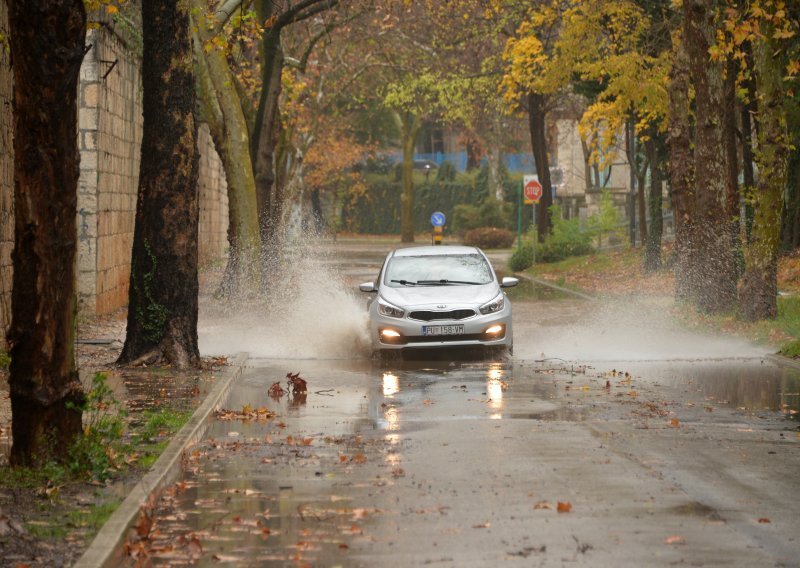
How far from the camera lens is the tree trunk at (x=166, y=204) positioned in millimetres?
15906

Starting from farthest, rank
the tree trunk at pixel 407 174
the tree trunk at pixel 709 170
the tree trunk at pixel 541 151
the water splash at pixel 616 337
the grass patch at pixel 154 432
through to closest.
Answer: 1. the tree trunk at pixel 407 174
2. the tree trunk at pixel 541 151
3. the tree trunk at pixel 709 170
4. the water splash at pixel 616 337
5. the grass patch at pixel 154 432

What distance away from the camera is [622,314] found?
26.5m

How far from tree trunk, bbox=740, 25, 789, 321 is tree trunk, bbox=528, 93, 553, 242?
24.0 meters

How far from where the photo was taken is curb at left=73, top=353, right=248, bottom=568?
22.9 ft

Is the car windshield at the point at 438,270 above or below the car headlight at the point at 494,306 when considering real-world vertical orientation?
above

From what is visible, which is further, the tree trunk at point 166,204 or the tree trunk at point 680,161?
the tree trunk at point 680,161

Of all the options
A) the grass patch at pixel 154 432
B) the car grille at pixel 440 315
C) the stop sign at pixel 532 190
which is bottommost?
the grass patch at pixel 154 432

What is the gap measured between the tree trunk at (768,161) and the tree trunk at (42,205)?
14067mm

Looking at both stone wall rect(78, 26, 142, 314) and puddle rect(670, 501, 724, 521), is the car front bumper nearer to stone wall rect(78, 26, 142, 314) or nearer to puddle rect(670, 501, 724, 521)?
stone wall rect(78, 26, 142, 314)

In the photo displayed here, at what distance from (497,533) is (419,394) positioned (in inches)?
271

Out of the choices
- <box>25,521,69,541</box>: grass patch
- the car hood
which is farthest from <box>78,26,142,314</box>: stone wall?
<box>25,521,69,541</box>: grass patch

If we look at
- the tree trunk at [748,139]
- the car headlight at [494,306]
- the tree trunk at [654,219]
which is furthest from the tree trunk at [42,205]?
the tree trunk at [654,219]

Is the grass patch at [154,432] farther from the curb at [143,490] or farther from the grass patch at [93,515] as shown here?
the grass patch at [93,515]

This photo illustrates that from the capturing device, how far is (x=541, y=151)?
155ft
